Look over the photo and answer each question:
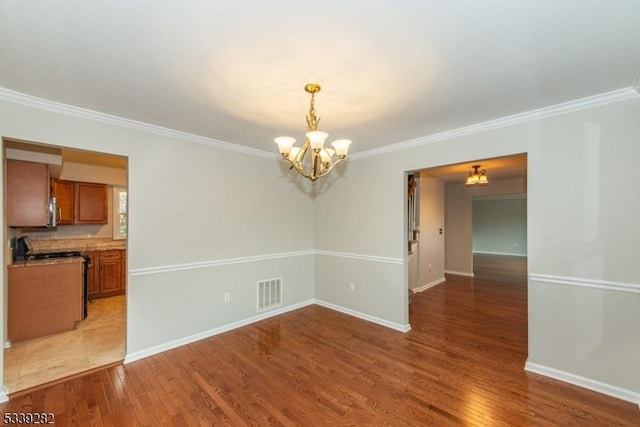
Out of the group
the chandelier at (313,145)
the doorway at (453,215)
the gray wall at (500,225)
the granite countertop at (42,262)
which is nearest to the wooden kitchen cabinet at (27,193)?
the granite countertop at (42,262)

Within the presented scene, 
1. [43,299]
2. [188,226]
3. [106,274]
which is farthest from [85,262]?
[188,226]

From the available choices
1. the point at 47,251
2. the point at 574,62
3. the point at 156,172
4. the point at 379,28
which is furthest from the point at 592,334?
the point at 47,251

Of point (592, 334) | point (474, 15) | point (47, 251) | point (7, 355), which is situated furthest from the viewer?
point (47, 251)

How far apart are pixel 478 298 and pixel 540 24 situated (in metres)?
4.85

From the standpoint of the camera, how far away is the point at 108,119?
2.80 m

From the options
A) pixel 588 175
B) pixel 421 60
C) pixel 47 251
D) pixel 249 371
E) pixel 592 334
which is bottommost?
pixel 249 371

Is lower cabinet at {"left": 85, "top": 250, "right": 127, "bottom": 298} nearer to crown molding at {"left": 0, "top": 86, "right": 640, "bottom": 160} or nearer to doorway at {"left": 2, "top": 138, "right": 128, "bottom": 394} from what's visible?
doorway at {"left": 2, "top": 138, "right": 128, "bottom": 394}

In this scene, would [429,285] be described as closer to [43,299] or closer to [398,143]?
[398,143]

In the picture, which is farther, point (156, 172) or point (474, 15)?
point (156, 172)

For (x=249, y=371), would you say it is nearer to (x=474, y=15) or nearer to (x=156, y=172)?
(x=156, y=172)

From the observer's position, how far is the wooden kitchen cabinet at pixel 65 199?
15.8 feet

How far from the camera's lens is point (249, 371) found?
2.75 meters

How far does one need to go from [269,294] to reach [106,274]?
333cm

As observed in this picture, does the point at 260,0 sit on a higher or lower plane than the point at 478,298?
higher
